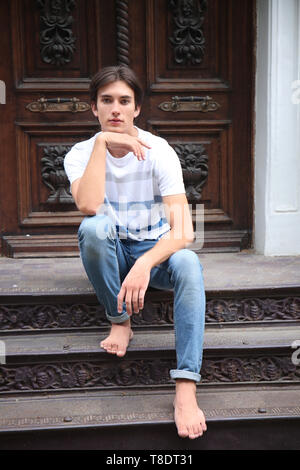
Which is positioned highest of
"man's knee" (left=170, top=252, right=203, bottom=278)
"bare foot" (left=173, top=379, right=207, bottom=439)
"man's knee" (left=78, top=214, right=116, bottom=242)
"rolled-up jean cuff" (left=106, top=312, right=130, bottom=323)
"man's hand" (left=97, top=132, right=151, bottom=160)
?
"man's hand" (left=97, top=132, right=151, bottom=160)

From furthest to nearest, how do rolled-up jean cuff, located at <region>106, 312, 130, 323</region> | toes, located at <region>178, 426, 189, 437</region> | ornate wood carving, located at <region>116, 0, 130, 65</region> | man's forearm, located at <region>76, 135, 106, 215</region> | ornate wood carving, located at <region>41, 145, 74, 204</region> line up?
ornate wood carving, located at <region>41, 145, 74, 204</region> → ornate wood carving, located at <region>116, 0, 130, 65</region> → rolled-up jean cuff, located at <region>106, 312, 130, 323</region> → man's forearm, located at <region>76, 135, 106, 215</region> → toes, located at <region>178, 426, 189, 437</region>

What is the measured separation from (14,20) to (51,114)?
1.99 feet

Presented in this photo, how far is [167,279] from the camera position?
250cm

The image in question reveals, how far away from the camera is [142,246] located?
2.54 metres

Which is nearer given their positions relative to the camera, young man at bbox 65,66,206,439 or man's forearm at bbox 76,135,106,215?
young man at bbox 65,66,206,439

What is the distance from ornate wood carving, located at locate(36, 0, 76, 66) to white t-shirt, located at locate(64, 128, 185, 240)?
1141mm

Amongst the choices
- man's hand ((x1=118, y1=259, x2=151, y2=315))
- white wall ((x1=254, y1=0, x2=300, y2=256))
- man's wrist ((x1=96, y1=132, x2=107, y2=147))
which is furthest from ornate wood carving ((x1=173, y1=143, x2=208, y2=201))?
man's hand ((x1=118, y1=259, x2=151, y2=315))

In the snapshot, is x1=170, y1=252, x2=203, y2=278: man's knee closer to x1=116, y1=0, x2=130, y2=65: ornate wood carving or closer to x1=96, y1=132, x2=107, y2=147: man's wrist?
x1=96, y1=132, x2=107, y2=147: man's wrist

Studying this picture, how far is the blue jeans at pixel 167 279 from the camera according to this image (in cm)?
222

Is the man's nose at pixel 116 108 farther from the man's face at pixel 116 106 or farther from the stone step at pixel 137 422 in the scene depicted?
the stone step at pixel 137 422

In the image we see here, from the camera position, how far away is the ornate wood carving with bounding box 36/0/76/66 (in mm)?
3408

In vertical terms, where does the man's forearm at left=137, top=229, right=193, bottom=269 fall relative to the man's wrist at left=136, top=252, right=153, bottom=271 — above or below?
above

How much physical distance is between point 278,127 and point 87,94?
123cm

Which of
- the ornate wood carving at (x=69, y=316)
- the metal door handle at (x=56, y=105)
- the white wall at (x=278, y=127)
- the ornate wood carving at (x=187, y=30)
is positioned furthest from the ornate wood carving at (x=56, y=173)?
the white wall at (x=278, y=127)
